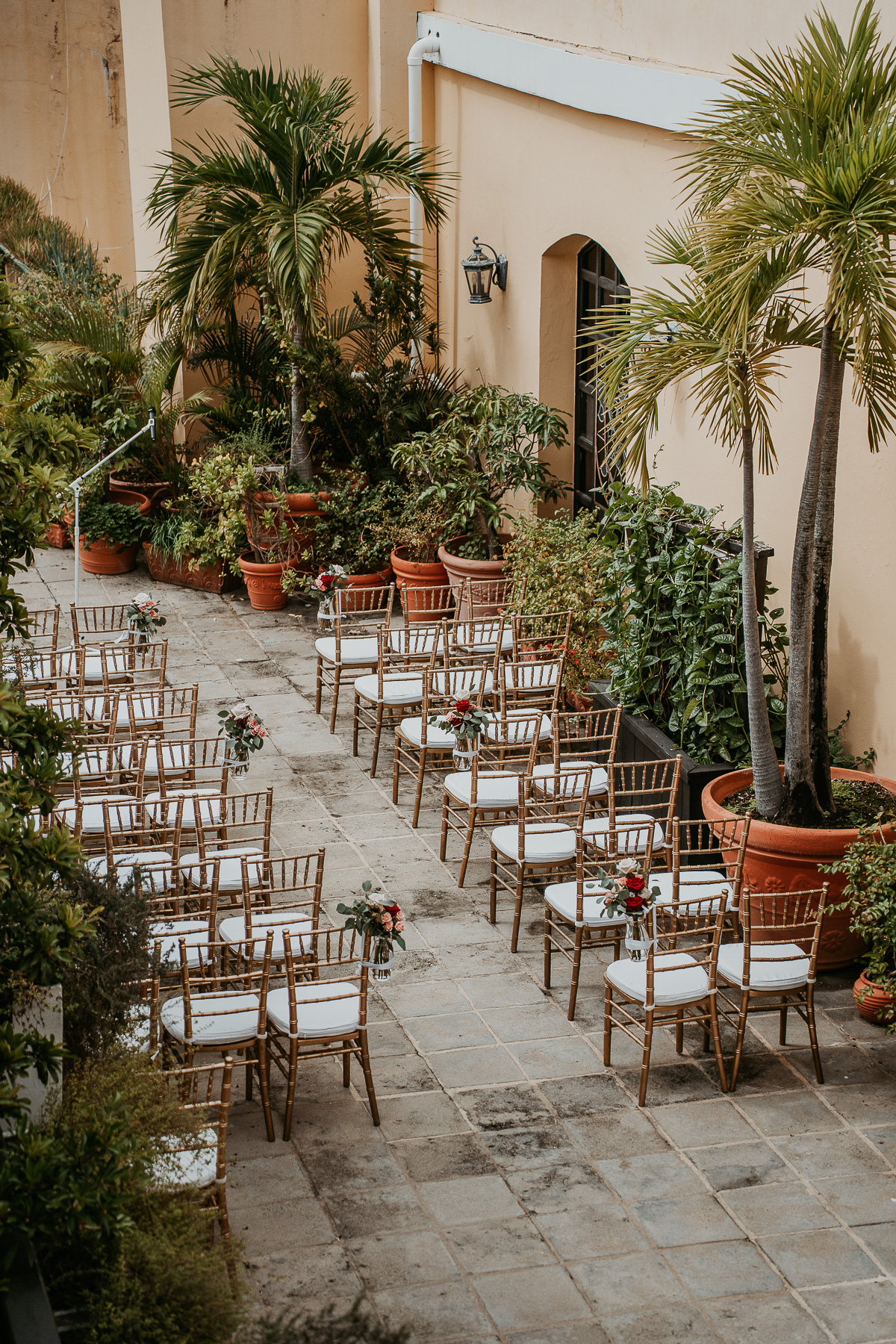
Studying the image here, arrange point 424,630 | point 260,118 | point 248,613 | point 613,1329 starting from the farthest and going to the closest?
1. point 248,613
2. point 260,118
3. point 424,630
4. point 613,1329

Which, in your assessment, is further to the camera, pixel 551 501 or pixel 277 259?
pixel 551 501

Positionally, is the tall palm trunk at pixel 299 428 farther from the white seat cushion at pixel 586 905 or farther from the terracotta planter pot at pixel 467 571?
the white seat cushion at pixel 586 905

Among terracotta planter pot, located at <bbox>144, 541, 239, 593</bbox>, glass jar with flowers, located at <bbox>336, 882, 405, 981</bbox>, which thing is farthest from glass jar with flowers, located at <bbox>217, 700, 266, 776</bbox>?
terracotta planter pot, located at <bbox>144, 541, 239, 593</bbox>

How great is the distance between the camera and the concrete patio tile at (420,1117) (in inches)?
231

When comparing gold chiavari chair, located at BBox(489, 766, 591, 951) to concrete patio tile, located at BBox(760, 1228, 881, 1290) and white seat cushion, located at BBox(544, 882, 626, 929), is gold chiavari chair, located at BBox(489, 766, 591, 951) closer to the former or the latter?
white seat cushion, located at BBox(544, 882, 626, 929)

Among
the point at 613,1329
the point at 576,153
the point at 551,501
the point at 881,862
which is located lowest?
the point at 613,1329

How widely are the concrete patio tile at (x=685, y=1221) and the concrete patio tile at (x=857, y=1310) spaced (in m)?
0.40

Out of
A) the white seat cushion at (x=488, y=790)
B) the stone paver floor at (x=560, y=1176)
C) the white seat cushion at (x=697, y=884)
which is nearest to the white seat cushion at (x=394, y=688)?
the white seat cushion at (x=488, y=790)

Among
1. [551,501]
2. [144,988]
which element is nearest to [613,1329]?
[144,988]

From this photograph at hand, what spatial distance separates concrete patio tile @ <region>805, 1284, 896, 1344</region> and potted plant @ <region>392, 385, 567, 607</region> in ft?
23.3

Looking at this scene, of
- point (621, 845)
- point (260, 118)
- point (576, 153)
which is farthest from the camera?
point (260, 118)

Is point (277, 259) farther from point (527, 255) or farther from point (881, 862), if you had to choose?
point (881, 862)

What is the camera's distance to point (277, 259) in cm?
1148

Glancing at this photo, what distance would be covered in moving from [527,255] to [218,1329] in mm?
9860
